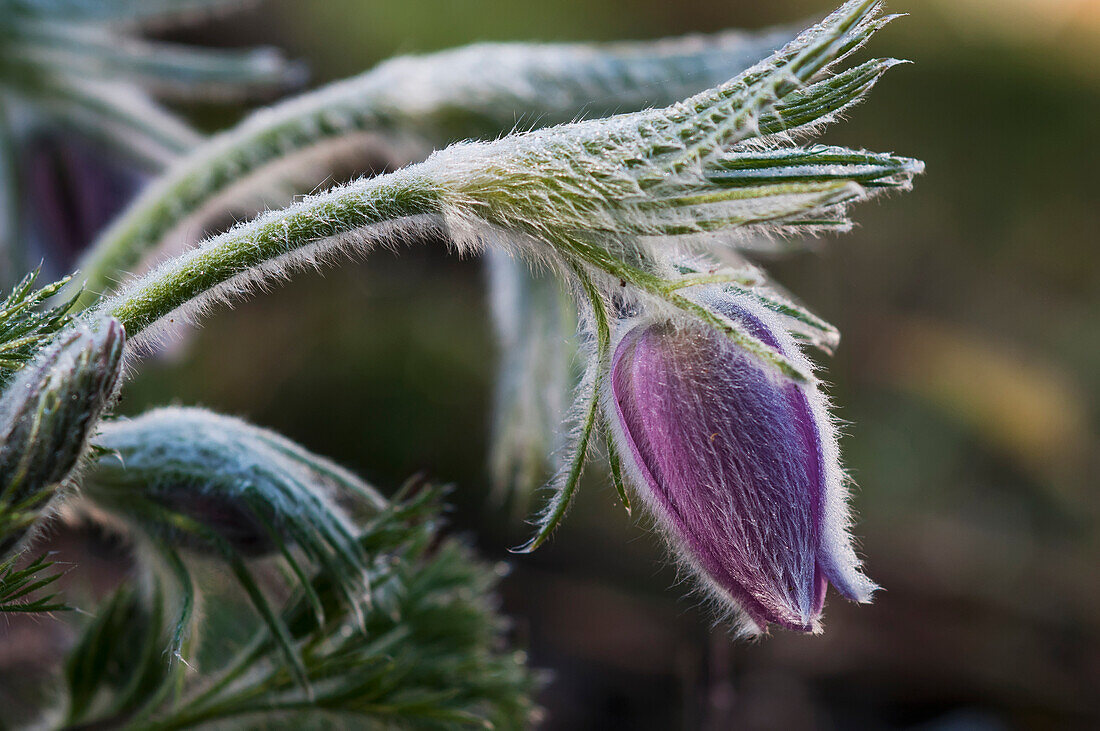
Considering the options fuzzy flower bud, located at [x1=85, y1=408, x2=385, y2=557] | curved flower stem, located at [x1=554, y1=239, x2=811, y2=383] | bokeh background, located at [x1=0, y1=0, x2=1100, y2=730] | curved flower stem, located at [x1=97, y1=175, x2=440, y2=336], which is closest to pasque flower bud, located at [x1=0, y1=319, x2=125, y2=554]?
curved flower stem, located at [x1=97, y1=175, x2=440, y2=336]

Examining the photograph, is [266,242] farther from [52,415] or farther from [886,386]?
[886,386]

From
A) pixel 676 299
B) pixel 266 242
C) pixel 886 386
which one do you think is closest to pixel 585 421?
pixel 676 299

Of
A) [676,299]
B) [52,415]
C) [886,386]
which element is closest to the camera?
[52,415]

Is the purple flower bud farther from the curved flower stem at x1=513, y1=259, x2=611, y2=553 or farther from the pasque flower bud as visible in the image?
the pasque flower bud

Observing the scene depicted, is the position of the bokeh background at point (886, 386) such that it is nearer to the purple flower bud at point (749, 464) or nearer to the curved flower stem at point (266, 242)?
the purple flower bud at point (749, 464)

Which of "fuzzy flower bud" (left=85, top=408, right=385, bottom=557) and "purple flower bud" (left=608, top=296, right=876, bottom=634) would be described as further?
"fuzzy flower bud" (left=85, top=408, right=385, bottom=557)

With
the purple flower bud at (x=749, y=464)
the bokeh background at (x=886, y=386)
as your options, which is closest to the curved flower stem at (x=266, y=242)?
the purple flower bud at (x=749, y=464)
